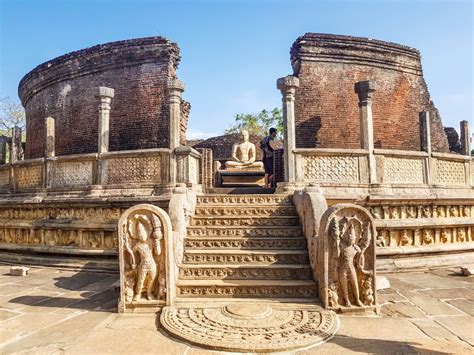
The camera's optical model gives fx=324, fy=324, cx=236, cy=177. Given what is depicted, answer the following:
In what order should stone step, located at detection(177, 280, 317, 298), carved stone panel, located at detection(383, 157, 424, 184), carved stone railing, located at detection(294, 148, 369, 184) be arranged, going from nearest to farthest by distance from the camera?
stone step, located at detection(177, 280, 317, 298) → carved stone railing, located at detection(294, 148, 369, 184) → carved stone panel, located at detection(383, 157, 424, 184)

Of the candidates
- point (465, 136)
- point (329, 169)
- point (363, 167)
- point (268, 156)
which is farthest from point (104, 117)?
point (465, 136)

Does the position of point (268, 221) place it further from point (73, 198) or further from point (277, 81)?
point (73, 198)

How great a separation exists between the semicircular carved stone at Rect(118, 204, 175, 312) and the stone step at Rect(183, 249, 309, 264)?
30.6 inches

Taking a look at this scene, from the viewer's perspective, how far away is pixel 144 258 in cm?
392

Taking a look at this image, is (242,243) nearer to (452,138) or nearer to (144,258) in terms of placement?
(144,258)

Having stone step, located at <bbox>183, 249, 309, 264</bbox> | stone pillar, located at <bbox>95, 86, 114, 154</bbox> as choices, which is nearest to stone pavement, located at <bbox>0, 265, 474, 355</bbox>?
stone step, located at <bbox>183, 249, 309, 264</bbox>

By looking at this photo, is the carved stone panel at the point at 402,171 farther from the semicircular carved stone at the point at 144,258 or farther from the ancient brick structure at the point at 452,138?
the ancient brick structure at the point at 452,138

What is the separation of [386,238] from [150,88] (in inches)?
334

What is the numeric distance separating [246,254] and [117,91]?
885cm

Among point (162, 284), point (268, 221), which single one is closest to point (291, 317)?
point (162, 284)

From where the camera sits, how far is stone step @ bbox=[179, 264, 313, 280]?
14.5ft

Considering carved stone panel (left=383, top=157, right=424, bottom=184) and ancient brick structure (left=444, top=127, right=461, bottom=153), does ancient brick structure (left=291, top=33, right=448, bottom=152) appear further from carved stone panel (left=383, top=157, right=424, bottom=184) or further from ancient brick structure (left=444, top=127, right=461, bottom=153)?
carved stone panel (left=383, top=157, right=424, bottom=184)

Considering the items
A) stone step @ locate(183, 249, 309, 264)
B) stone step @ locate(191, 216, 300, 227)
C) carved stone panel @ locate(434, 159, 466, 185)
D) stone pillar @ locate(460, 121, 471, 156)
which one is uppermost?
stone pillar @ locate(460, 121, 471, 156)

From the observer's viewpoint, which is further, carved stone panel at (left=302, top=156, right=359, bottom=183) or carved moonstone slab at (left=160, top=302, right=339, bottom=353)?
carved stone panel at (left=302, top=156, right=359, bottom=183)
